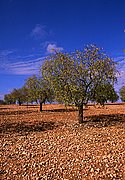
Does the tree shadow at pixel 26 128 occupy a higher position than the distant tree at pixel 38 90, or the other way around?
the distant tree at pixel 38 90

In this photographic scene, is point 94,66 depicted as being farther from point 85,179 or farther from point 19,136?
point 85,179

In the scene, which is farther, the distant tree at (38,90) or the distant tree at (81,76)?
the distant tree at (38,90)

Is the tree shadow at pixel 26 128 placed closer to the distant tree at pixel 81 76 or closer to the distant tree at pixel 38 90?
the distant tree at pixel 81 76

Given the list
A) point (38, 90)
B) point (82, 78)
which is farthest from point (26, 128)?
point (38, 90)

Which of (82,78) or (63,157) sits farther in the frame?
(82,78)

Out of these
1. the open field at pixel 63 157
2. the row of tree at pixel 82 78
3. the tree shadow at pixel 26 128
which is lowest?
the open field at pixel 63 157

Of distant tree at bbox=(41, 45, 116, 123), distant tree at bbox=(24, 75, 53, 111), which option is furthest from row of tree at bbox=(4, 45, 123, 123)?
distant tree at bbox=(24, 75, 53, 111)

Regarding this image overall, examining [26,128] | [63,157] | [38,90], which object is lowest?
[63,157]

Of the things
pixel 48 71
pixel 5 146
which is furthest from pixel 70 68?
pixel 5 146

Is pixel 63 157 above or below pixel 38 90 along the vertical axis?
below

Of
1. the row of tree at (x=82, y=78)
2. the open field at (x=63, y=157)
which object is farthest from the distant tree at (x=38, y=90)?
the open field at (x=63, y=157)

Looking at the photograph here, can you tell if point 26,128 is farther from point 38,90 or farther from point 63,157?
point 38,90

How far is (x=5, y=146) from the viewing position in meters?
17.2

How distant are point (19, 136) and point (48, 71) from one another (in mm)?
10522
